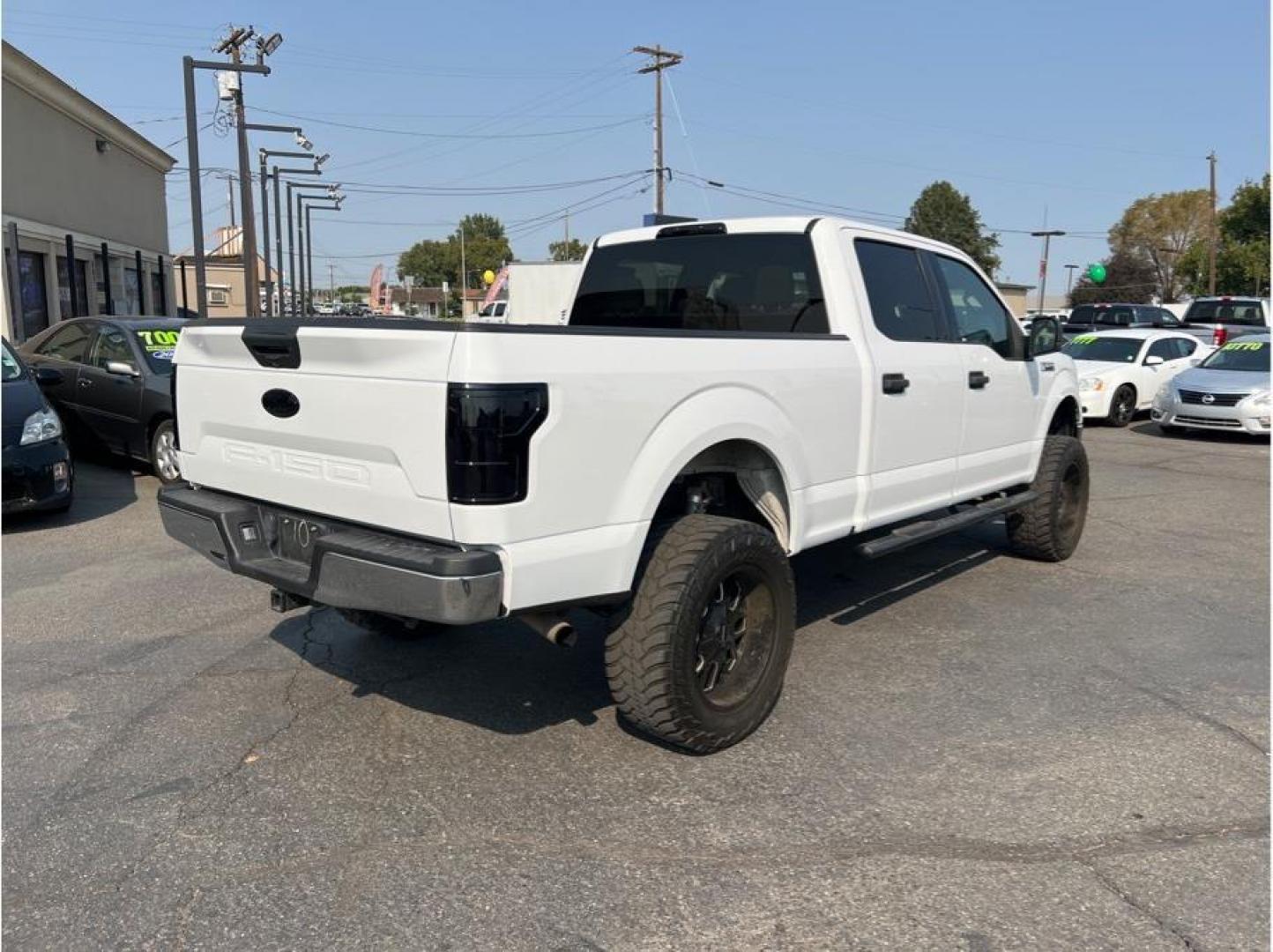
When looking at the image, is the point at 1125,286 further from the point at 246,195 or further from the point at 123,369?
the point at 123,369

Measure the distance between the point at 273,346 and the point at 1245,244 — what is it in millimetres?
59483

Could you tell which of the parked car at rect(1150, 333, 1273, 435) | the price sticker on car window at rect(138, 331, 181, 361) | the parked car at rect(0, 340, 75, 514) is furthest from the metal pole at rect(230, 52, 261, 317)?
the parked car at rect(1150, 333, 1273, 435)

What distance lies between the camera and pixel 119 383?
9.40 meters

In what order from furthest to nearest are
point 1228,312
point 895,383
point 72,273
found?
1. point 1228,312
2. point 72,273
3. point 895,383

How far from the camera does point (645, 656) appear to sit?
135 inches

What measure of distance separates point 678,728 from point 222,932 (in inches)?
60.8

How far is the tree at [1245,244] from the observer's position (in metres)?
50.5

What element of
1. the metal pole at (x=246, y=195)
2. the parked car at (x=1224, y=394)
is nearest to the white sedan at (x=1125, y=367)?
the parked car at (x=1224, y=394)

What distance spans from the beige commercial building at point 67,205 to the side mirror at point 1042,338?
16629 mm

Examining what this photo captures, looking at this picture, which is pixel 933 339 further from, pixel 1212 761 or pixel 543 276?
pixel 543 276

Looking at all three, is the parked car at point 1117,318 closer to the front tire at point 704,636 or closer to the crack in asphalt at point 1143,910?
the front tire at point 704,636

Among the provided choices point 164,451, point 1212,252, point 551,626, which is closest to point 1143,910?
point 551,626

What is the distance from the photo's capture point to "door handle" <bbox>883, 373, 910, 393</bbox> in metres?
4.61

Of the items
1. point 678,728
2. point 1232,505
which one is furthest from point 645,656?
point 1232,505
